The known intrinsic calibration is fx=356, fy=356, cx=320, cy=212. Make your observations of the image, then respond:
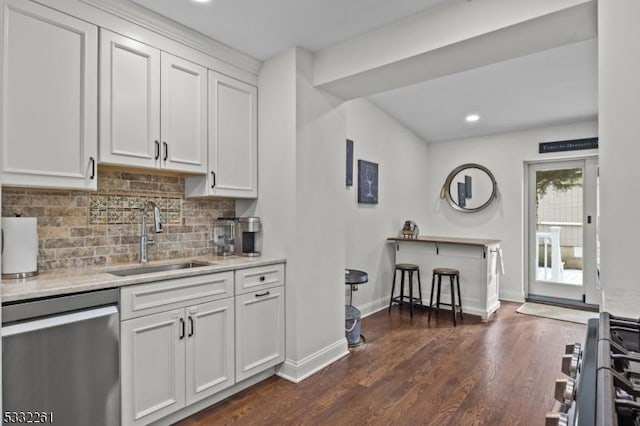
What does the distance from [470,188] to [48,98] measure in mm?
5193

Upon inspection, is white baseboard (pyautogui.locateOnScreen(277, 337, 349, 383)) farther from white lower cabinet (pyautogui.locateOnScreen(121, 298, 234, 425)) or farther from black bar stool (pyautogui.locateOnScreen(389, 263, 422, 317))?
black bar stool (pyautogui.locateOnScreen(389, 263, 422, 317))

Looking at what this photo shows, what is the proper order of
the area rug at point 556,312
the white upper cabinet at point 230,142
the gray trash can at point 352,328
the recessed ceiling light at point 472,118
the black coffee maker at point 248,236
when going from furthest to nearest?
the recessed ceiling light at point 472,118, the area rug at point 556,312, the gray trash can at point 352,328, the black coffee maker at point 248,236, the white upper cabinet at point 230,142

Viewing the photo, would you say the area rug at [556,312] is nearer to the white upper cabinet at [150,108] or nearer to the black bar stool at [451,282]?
the black bar stool at [451,282]

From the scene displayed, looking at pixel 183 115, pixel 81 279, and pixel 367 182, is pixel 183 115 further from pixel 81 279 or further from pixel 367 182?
pixel 367 182

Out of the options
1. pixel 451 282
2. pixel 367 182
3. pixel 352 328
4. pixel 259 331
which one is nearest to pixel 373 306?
pixel 451 282

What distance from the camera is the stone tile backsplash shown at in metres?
2.07

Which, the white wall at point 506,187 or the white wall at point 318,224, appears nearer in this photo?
the white wall at point 318,224

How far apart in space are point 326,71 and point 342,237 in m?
1.39

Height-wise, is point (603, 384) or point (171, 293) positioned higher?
point (603, 384)

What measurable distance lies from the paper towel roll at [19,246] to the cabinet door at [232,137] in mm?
1077

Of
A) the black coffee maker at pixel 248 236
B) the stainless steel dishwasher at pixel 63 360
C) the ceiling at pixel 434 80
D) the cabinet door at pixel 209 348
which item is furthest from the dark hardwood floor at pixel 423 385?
the ceiling at pixel 434 80

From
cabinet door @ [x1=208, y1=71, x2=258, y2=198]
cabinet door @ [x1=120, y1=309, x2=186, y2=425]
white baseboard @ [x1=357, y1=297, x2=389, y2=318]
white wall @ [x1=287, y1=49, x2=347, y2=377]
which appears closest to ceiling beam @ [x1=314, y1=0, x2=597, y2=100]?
white wall @ [x1=287, y1=49, x2=347, y2=377]

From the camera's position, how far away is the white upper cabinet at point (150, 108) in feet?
6.79

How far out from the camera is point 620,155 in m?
1.39
